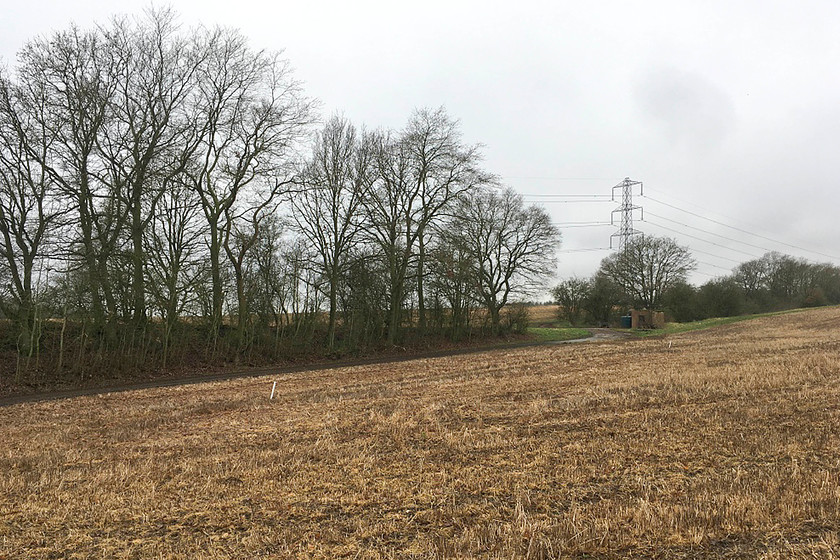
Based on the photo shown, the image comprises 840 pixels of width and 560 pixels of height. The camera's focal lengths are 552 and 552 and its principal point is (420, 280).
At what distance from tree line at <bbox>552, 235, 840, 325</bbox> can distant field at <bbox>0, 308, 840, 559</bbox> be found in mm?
51315

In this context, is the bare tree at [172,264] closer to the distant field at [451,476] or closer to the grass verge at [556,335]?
the distant field at [451,476]

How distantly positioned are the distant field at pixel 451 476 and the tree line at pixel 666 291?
2020 inches

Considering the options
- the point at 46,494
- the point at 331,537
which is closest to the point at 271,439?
the point at 46,494

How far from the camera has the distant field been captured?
183 inches

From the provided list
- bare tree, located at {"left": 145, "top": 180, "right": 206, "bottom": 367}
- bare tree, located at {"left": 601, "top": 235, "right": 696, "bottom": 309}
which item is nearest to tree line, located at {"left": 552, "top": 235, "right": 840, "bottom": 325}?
bare tree, located at {"left": 601, "top": 235, "right": 696, "bottom": 309}

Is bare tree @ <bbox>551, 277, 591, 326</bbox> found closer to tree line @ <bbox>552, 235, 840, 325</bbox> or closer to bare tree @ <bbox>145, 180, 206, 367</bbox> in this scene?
tree line @ <bbox>552, 235, 840, 325</bbox>

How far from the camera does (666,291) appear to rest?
207ft

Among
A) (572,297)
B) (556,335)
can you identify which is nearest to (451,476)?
(556,335)

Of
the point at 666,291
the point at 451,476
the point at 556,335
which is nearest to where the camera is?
the point at 451,476

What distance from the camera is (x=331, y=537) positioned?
4816 mm

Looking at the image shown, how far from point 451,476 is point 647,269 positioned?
64238 millimetres

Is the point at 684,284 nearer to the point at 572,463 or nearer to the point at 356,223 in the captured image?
the point at 356,223

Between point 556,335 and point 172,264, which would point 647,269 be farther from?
point 172,264

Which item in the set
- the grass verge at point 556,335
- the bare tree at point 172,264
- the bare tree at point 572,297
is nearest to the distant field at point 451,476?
the bare tree at point 172,264
